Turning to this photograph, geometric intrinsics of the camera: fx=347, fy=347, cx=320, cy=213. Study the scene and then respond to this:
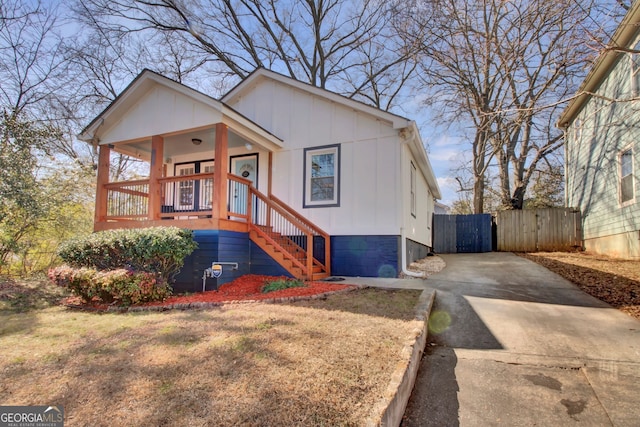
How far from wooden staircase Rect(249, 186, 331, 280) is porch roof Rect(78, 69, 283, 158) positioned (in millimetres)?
1482

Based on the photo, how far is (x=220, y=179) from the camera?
23.0ft

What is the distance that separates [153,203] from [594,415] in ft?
26.0

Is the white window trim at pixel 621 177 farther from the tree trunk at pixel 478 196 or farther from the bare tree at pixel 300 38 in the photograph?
the bare tree at pixel 300 38

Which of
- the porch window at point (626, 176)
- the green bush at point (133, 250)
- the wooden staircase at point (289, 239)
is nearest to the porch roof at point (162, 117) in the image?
the wooden staircase at point (289, 239)

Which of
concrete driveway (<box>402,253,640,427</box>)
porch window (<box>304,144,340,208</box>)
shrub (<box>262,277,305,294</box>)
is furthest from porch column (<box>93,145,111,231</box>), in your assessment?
concrete driveway (<box>402,253,640,427</box>)

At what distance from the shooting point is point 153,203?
25.4ft

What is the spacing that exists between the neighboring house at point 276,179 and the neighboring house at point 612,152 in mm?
4719

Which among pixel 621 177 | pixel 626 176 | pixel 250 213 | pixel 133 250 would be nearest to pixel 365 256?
pixel 250 213

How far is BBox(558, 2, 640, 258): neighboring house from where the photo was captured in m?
8.93

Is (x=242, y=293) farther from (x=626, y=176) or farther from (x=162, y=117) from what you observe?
(x=626, y=176)

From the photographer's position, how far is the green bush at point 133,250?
587 cm

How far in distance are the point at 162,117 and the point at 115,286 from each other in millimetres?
4307

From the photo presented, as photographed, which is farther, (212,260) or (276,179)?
(276,179)

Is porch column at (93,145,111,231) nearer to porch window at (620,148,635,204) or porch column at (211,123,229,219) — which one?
porch column at (211,123,229,219)
